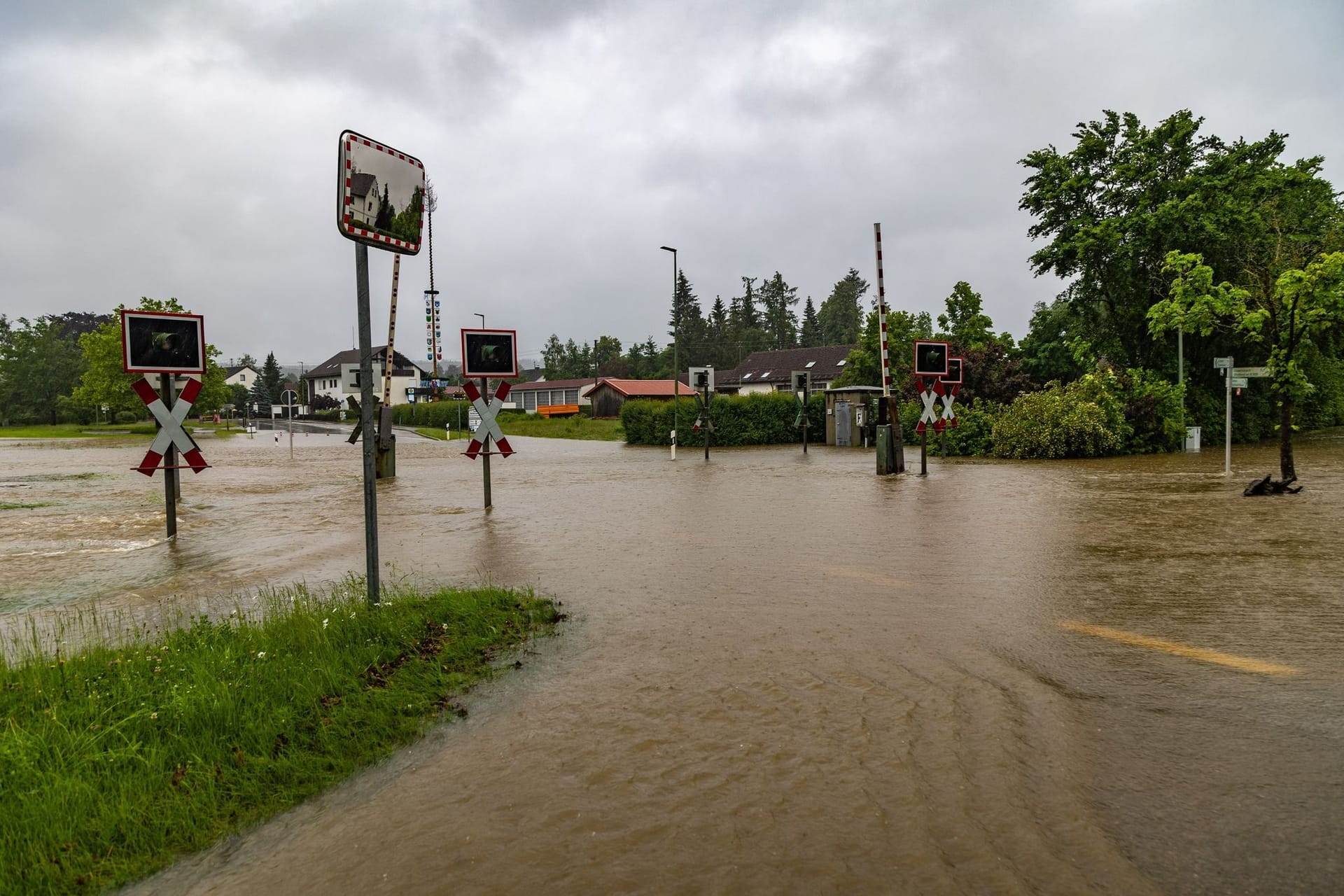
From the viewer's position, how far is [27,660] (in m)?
5.12

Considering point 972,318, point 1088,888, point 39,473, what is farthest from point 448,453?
point 1088,888

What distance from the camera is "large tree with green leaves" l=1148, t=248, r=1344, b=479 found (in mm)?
13094

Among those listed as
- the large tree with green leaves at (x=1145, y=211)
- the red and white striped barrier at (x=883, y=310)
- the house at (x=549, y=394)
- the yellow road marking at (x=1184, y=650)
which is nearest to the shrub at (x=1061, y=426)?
the large tree with green leaves at (x=1145, y=211)

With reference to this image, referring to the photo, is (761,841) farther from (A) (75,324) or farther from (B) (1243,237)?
(A) (75,324)

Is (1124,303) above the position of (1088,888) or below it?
above

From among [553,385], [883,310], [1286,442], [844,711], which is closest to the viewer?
[844,711]

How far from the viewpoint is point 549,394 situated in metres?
107

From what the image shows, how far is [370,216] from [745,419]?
30.5 metres

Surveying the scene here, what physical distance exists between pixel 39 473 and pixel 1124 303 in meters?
34.1

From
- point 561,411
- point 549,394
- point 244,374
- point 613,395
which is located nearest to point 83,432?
point 613,395

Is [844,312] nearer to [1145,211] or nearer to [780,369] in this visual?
[780,369]

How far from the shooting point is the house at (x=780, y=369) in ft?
278

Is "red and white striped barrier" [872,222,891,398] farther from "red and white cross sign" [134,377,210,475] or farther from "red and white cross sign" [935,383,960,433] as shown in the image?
"red and white cross sign" [134,377,210,475]

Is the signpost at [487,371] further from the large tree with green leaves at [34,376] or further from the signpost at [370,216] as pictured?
the large tree with green leaves at [34,376]
